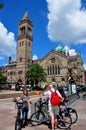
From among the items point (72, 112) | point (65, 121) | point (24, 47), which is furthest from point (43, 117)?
point (24, 47)

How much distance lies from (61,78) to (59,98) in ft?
210

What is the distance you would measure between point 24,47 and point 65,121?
7369 cm

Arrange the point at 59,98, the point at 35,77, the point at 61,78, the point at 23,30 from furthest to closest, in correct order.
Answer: the point at 23,30
the point at 61,78
the point at 35,77
the point at 59,98

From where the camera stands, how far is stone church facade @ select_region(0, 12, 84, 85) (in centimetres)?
7388

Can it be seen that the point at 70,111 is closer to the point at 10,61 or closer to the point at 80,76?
the point at 80,76

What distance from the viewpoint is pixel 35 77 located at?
224 feet

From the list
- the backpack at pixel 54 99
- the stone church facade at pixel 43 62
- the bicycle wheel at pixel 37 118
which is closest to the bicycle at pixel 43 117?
the bicycle wheel at pixel 37 118

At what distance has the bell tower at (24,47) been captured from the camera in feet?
266

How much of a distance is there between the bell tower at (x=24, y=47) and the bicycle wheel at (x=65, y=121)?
71.1 meters

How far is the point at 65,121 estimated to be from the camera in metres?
9.42

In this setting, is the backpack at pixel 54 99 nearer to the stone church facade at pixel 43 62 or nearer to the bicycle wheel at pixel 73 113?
the bicycle wheel at pixel 73 113

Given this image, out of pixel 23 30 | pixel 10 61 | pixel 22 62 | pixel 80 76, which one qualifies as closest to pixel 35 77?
pixel 22 62

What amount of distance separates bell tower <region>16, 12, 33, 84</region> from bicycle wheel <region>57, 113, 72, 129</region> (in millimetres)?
71079

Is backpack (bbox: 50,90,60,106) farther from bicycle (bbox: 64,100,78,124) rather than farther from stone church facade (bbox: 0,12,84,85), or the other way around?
stone church facade (bbox: 0,12,84,85)
